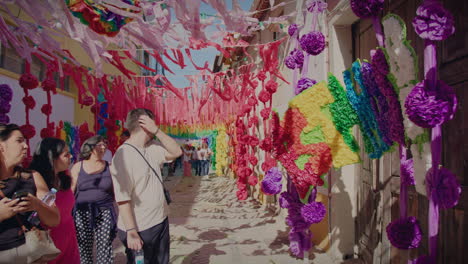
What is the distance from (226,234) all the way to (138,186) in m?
3.76

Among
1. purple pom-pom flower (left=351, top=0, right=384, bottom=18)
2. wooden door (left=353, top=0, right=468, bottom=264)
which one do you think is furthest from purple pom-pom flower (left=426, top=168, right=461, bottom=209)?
purple pom-pom flower (left=351, top=0, right=384, bottom=18)

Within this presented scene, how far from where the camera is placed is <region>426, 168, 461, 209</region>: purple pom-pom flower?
1244 millimetres

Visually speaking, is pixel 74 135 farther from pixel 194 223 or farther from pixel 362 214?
pixel 362 214

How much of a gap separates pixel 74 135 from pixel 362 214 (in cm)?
650

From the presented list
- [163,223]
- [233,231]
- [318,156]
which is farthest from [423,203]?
[233,231]

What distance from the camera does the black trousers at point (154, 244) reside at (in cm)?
231

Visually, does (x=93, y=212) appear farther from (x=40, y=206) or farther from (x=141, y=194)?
(x=40, y=206)

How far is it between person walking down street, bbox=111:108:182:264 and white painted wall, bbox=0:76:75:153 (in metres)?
6.53

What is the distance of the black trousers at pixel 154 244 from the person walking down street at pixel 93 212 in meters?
0.84

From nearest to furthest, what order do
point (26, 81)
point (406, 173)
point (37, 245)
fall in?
point (406, 173) → point (37, 245) → point (26, 81)

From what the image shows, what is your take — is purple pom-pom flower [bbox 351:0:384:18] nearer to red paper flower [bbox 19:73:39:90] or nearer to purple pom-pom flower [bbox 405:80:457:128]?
purple pom-pom flower [bbox 405:80:457:128]

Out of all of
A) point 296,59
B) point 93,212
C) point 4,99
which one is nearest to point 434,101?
point 296,59

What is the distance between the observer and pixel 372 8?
1.59 m

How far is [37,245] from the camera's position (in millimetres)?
1812
